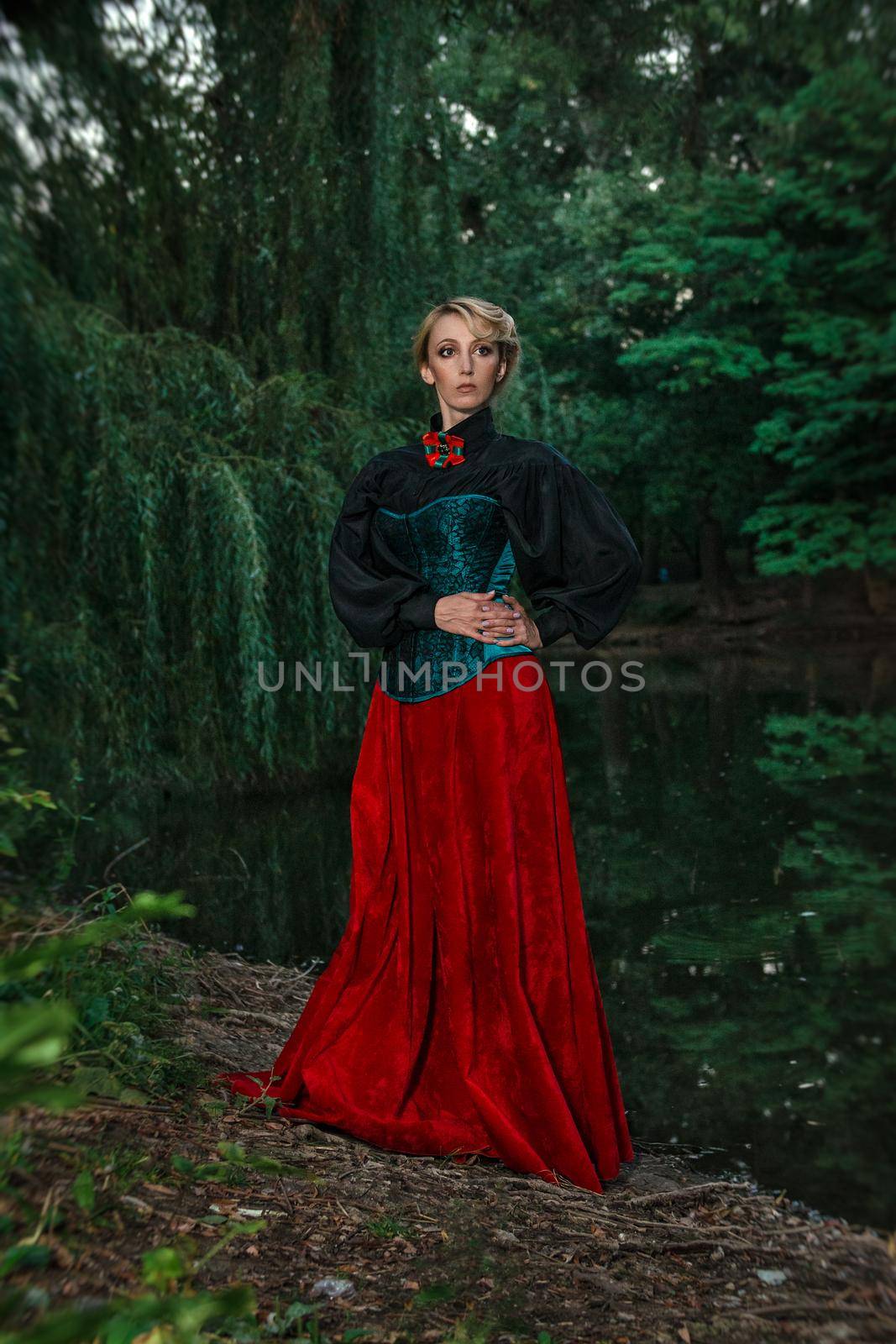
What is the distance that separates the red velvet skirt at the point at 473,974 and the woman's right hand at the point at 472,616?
0.24ft

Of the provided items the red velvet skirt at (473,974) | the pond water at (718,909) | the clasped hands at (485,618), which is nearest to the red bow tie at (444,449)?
the clasped hands at (485,618)

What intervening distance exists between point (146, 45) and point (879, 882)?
13.6 ft

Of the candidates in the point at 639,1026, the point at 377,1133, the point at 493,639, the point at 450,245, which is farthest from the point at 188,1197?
the point at 450,245

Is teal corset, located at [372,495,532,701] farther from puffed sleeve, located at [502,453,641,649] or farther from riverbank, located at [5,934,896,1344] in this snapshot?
riverbank, located at [5,934,896,1344]

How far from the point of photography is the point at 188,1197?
7.07 feet

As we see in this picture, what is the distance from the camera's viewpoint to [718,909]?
4.80 m

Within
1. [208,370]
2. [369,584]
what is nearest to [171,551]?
[208,370]

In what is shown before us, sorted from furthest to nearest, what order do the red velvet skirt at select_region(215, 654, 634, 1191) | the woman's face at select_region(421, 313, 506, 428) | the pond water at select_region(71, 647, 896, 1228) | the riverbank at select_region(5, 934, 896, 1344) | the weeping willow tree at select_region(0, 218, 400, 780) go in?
the weeping willow tree at select_region(0, 218, 400, 780) → the pond water at select_region(71, 647, 896, 1228) → the woman's face at select_region(421, 313, 506, 428) → the red velvet skirt at select_region(215, 654, 634, 1191) → the riverbank at select_region(5, 934, 896, 1344)

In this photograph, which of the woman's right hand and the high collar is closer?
the woman's right hand

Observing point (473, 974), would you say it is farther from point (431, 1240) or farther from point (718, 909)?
point (718, 909)

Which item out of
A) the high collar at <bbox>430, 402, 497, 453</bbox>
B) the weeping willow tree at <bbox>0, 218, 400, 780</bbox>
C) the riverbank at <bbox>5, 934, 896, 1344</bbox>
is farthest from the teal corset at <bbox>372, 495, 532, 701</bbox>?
the weeping willow tree at <bbox>0, 218, 400, 780</bbox>

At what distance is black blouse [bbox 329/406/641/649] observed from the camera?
271 centimetres

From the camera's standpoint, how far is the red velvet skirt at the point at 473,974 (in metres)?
2.62

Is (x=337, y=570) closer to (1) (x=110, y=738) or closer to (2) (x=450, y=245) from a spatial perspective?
(1) (x=110, y=738)
